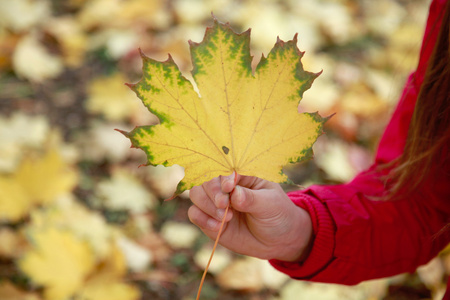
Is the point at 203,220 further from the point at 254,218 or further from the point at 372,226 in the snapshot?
the point at 372,226

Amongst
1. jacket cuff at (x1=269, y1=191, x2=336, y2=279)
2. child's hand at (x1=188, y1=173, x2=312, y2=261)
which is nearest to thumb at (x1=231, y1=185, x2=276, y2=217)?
child's hand at (x1=188, y1=173, x2=312, y2=261)

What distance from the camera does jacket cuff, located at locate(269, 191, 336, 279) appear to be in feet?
2.97

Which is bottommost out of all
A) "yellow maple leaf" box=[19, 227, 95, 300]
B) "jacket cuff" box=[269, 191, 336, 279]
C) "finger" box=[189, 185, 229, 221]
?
"yellow maple leaf" box=[19, 227, 95, 300]

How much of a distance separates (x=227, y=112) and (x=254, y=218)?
0.26m

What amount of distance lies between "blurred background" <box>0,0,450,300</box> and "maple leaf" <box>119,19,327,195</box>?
2.15 ft

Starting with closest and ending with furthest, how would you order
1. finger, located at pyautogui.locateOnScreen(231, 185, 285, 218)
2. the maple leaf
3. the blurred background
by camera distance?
the maple leaf → finger, located at pyautogui.locateOnScreen(231, 185, 285, 218) → the blurred background

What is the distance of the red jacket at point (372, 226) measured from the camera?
92 centimetres

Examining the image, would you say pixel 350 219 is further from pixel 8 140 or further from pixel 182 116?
pixel 8 140

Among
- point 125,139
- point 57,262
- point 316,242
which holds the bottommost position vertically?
point 57,262

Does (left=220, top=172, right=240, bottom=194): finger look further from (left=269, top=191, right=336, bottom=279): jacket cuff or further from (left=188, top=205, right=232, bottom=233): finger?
(left=269, top=191, right=336, bottom=279): jacket cuff

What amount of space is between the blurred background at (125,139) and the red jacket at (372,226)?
0.29 m

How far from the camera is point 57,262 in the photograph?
3.63 feet

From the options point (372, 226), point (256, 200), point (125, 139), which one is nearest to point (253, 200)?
point (256, 200)

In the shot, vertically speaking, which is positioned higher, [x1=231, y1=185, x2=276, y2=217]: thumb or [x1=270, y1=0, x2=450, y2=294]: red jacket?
[x1=270, y1=0, x2=450, y2=294]: red jacket
